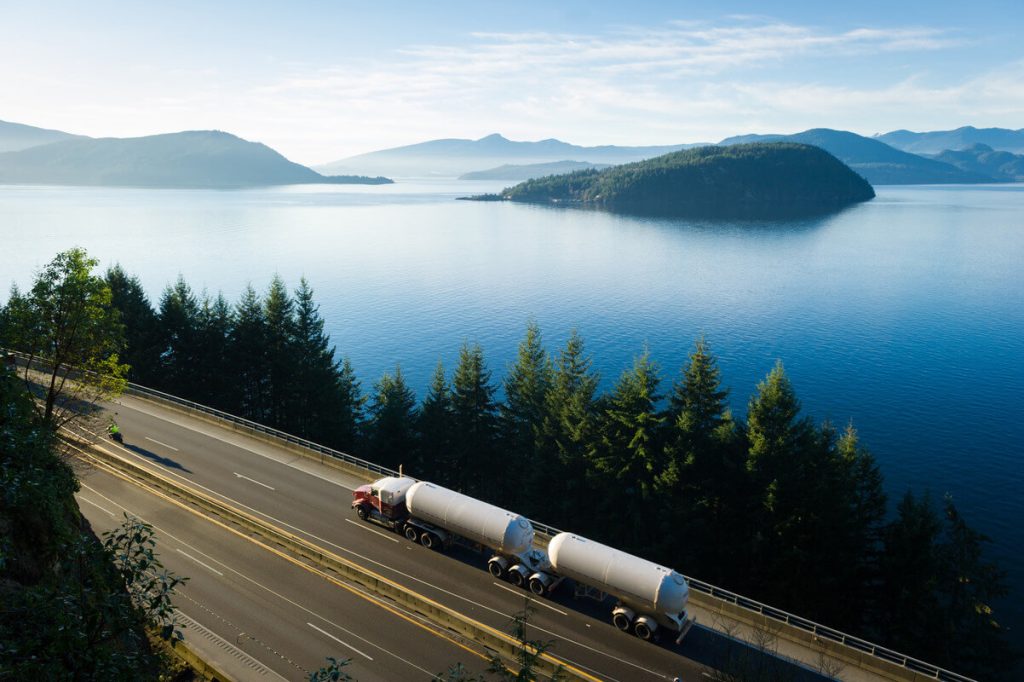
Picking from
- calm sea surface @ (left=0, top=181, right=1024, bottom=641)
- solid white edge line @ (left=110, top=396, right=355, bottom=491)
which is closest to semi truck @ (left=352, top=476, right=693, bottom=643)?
solid white edge line @ (left=110, top=396, right=355, bottom=491)

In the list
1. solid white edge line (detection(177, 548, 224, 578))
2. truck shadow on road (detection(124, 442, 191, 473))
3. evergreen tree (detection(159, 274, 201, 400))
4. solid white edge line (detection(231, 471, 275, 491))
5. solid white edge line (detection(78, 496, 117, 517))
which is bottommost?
solid white edge line (detection(177, 548, 224, 578))

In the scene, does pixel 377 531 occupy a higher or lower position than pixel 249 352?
lower

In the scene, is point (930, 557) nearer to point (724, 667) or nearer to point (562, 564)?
point (724, 667)

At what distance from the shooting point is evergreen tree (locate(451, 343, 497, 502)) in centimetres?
5462

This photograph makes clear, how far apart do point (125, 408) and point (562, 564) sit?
141 ft

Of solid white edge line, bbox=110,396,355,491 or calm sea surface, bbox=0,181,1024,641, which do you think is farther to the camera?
calm sea surface, bbox=0,181,1024,641

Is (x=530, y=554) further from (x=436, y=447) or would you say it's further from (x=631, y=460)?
(x=436, y=447)

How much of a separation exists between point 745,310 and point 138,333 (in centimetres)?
9620

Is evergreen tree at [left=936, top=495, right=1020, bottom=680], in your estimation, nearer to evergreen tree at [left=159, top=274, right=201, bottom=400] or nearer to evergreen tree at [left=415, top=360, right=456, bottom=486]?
evergreen tree at [left=415, top=360, right=456, bottom=486]

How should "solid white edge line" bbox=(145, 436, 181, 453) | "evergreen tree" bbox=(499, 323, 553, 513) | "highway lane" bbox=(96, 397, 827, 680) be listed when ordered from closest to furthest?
"highway lane" bbox=(96, 397, 827, 680)
"solid white edge line" bbox=(145, 436, 181, 453)
"evergreen tree" bbox=(499, 323, 553, 513)

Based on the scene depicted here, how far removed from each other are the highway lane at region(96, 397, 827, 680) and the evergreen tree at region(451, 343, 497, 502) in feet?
50.3

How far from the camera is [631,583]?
85.0ft

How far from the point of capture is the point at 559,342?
9319cm

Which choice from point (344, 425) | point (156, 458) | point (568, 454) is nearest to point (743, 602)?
point (568, 454)
